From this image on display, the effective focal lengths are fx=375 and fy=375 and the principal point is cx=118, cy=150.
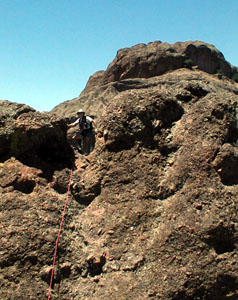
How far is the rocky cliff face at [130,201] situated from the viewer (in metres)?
5.04

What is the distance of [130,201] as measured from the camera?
5.68 m

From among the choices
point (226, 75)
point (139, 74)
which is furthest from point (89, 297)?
point (226, 75)

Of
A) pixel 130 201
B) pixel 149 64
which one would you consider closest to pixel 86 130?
pixel 130 201

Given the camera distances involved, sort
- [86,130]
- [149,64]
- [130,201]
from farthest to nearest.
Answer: [149,64]
[86,130]
[130,201]

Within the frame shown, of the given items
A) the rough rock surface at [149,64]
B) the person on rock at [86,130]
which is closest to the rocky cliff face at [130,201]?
the person on rock at [86,130]

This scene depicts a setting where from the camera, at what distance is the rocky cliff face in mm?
5043

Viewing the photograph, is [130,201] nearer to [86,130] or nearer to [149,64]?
[86,130]

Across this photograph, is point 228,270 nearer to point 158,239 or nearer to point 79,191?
point 158,239

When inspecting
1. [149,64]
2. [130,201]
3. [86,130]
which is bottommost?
[130,201]

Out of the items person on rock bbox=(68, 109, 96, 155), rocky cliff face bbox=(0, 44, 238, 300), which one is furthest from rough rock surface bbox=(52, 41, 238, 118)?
rocky cliff face bbox=(0, 44, 238, 300)

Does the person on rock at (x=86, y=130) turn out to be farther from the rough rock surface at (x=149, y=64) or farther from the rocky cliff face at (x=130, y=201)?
the rough rock surface at (x=149, y=64)

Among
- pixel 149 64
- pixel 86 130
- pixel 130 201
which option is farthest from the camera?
pixel 149 64

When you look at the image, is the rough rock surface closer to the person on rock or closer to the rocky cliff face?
the person on rock

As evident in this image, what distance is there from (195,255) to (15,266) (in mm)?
2496
